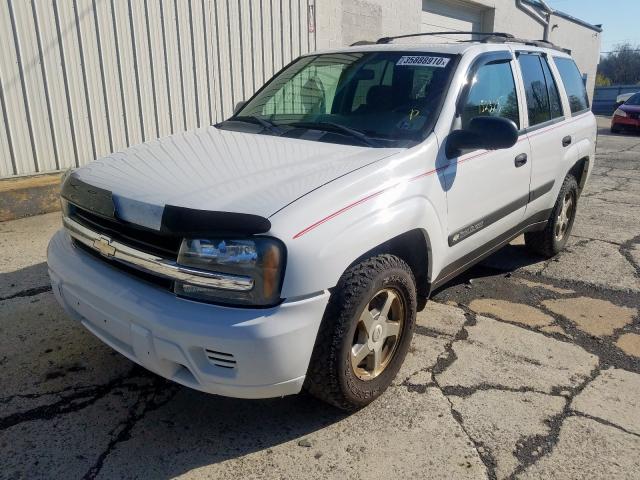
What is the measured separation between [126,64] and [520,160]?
4.89 meters

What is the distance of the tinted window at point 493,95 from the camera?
3.17 meters

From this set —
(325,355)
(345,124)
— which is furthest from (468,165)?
(325,355)

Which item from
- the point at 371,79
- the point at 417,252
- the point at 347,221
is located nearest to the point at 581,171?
the point at 371,79

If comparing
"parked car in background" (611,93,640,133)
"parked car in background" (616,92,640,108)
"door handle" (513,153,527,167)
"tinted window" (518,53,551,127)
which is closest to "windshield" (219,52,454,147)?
"door handle" (513,153,527,167)

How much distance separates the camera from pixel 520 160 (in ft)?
11.7

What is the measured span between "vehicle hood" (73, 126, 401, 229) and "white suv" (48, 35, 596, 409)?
11 mm

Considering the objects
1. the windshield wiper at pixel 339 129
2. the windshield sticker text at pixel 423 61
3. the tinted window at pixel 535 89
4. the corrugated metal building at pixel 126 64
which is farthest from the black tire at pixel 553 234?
the corrugated metal building at pixel 126 64

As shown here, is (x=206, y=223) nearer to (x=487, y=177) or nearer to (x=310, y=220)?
(x=310, y=220)

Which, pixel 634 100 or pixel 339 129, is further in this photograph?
pixel 634 100

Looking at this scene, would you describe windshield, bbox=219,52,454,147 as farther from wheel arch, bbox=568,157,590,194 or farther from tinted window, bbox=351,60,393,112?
wheel arch, bbox=568,157,590,194

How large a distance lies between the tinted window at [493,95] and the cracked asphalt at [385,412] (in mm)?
1386

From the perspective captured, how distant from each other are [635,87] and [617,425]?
40.1 metres

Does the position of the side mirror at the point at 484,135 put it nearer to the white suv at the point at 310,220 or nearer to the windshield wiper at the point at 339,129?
the white suv at the point at 310,220

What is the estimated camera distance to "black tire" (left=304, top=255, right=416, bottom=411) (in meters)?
2.24
